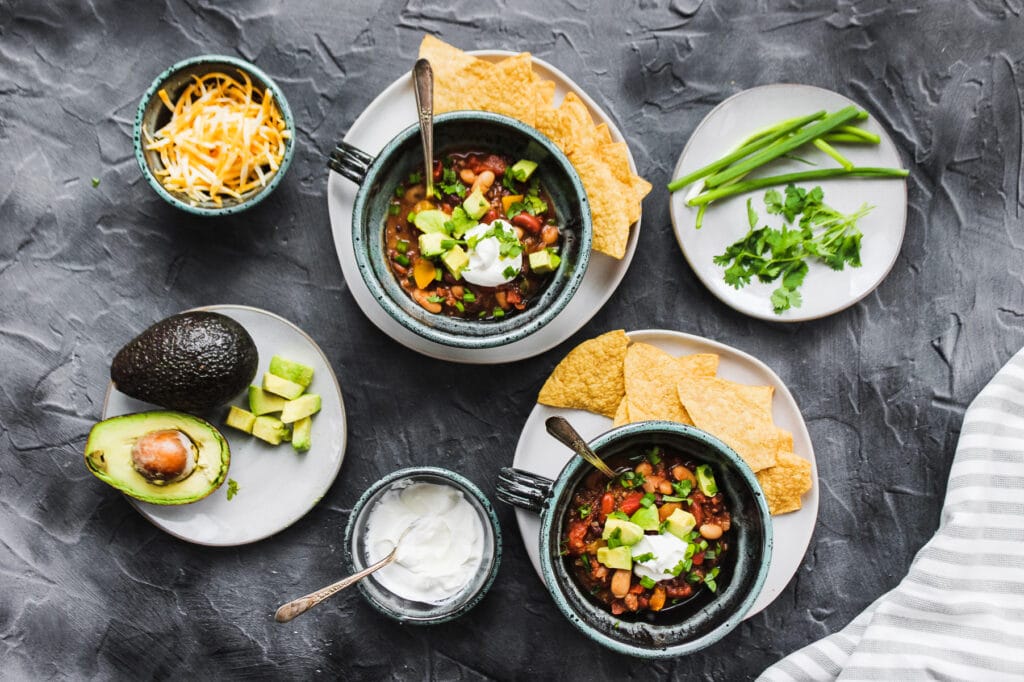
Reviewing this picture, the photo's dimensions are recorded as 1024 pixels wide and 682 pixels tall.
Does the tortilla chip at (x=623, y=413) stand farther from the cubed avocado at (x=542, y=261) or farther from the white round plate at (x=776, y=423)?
the cubed avocado at (x=542, y=261)

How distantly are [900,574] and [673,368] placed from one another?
115 cm

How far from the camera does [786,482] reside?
2.61 m

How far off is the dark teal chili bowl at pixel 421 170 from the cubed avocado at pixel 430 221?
0.14 metres

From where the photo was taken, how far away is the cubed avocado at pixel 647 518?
7.86ft

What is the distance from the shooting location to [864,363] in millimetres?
2846

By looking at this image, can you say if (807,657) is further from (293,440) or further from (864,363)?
(293,440)

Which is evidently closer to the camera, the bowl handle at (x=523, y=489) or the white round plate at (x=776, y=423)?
the bowl handle at (x=523, y=489)

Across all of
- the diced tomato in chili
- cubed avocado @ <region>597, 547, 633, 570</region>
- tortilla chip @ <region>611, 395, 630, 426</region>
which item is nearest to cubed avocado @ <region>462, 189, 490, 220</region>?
tortilla chip @ <region>611, 395, 630, 426</region>

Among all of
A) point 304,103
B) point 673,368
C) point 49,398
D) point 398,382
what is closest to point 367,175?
point 304,103

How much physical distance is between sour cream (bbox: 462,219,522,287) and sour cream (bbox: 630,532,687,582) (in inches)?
35.7

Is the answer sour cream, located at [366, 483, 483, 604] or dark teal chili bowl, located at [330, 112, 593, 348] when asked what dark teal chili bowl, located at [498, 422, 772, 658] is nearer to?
sour cream, located at [366, 483, 483, 604]

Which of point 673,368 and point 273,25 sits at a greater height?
point 273,25

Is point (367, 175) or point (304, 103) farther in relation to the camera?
point (304, 103)

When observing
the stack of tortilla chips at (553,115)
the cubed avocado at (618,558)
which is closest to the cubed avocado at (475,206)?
the stack of tortilla chips at (553,115)
